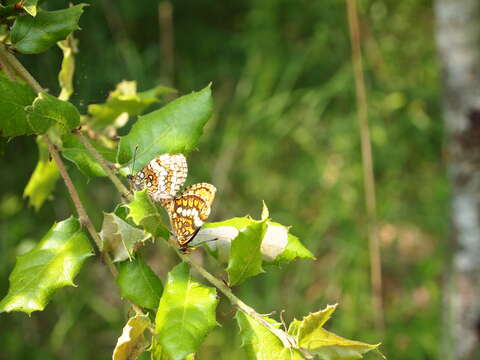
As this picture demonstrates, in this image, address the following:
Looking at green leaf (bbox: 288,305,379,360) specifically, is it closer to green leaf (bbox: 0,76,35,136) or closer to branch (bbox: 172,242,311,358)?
branch (bbox: 172,242,311,358)

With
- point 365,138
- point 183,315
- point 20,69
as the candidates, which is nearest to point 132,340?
point 183,315

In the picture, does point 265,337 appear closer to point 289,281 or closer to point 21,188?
point 289,281

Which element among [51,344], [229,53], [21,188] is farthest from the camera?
[229,53]

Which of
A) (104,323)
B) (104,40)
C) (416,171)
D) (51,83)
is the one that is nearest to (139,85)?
(51,83)

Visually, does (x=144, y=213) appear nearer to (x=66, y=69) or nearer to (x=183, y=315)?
(x=183, y=315)

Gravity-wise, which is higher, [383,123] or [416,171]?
[383,123]

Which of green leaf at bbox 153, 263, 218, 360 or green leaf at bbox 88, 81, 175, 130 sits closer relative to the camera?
green leaf at bbox 153, 263, 218, 360

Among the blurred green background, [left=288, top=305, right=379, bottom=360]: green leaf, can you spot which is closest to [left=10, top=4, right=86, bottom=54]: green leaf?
[left=288, top=305, right=379, bottom=360]: green leaf
